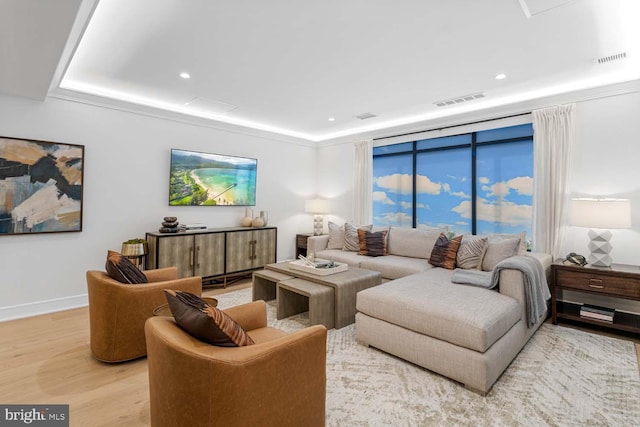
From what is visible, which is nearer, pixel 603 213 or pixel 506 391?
pixel 506 391

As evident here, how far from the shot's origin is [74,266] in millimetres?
3736

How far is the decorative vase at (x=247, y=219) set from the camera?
5203 mm

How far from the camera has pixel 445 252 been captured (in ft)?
12.6

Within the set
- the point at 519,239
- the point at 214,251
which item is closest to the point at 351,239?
the point at 214,251

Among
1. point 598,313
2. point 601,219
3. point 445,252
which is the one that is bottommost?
point 598,313

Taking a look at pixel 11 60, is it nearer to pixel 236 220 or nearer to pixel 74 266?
pixel 74 266

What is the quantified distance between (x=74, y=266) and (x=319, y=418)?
3732 mm

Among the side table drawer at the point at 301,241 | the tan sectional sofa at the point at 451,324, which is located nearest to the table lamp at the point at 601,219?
the tan sectional sofa at the point at 451,324

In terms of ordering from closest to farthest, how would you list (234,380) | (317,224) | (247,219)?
(234,380) → (247,219) → (317,224)

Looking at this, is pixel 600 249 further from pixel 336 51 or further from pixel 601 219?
pixel 336 51

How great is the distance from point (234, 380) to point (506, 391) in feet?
6.38

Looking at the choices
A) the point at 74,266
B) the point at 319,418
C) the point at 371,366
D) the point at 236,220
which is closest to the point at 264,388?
the point at 319,418

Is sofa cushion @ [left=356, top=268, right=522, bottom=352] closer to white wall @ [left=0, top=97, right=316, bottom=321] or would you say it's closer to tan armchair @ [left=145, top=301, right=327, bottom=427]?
tan armchair @ [left=145, top=301, right=327, bottom=427]

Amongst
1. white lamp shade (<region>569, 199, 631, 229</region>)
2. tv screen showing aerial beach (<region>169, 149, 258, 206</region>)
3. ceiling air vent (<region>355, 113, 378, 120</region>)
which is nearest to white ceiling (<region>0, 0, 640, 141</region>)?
ceiling air vent (<region>355, 113, 378, 120</region>)
